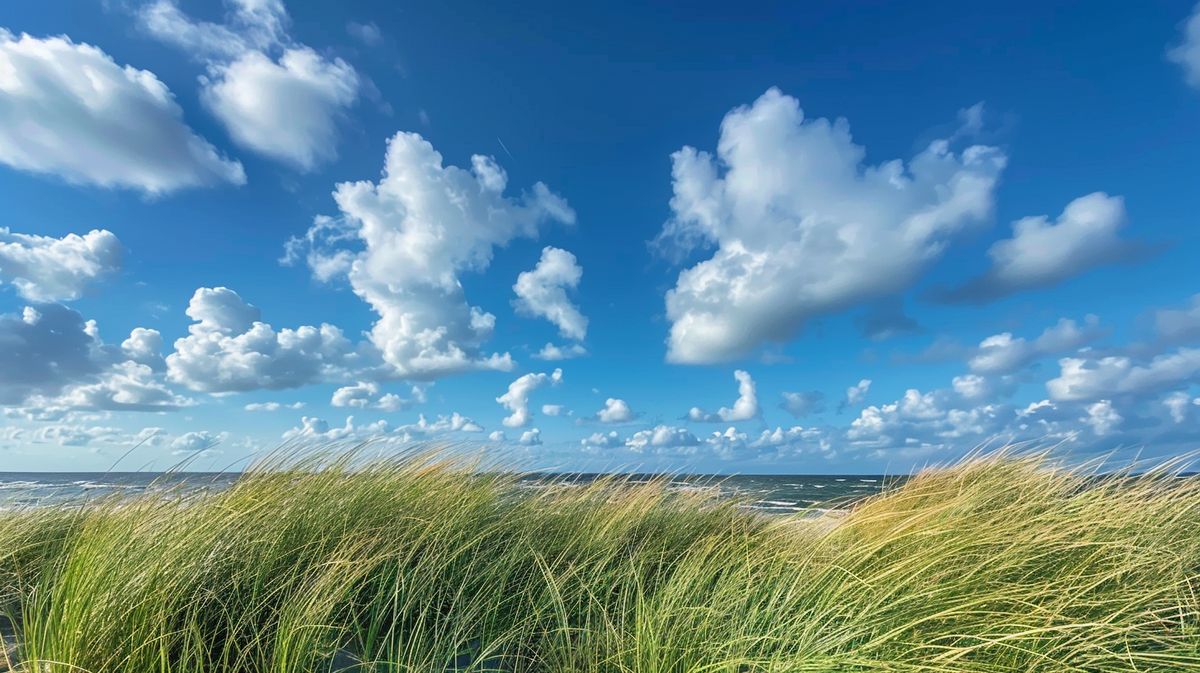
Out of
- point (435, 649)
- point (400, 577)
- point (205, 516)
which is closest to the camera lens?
point (435, 649)

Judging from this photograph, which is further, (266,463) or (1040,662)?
(266,463)

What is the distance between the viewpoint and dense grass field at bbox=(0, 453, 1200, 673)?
2.30m

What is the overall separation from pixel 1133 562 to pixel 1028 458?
2965 millimetres

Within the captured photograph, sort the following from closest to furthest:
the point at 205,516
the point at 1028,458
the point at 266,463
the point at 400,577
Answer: the point at 400,577 → the point at 205,516 → the point at 266,463 → the point at 1028,458

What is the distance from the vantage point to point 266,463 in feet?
15.2

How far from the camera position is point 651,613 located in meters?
2.63

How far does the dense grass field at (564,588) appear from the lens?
2303mm

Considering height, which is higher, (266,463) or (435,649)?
(266,463)

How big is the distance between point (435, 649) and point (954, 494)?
191 inches

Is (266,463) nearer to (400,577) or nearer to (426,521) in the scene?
(426,521)

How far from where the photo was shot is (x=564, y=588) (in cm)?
335

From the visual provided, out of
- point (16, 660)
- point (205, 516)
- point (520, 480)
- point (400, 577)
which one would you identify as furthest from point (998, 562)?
point (16, 660)

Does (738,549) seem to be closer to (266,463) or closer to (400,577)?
(400,577)

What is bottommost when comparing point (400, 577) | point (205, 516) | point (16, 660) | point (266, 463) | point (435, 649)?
point (16, 660)
